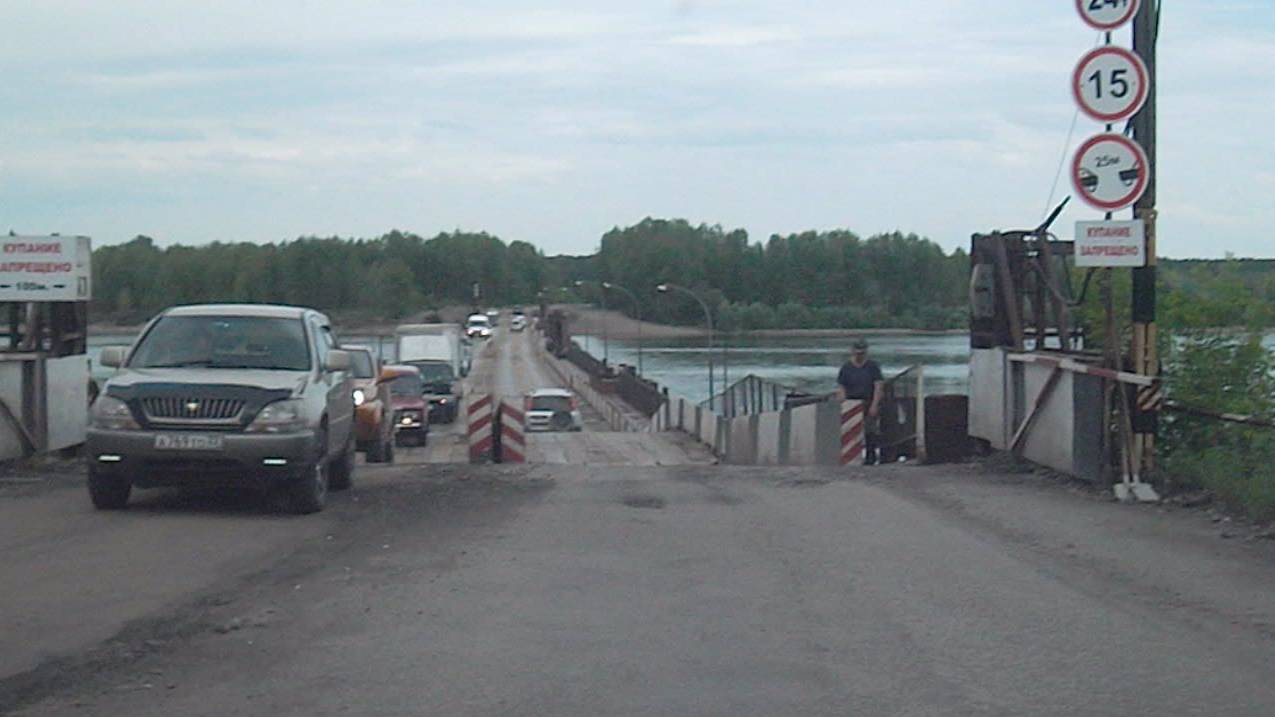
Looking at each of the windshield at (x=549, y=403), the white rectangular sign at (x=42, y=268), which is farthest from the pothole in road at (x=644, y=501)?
the windshield at (x=549, y=403)

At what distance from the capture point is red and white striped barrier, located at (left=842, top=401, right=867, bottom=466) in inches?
859

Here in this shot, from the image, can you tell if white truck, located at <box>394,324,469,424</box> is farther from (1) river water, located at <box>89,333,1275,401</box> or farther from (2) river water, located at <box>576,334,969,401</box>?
(2) river water, located at <box>576,334,969,401</box>

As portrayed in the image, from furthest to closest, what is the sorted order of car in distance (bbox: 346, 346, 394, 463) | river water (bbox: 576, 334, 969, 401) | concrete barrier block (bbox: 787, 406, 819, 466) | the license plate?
river water (bbox: 576, 334, 969, 401) < car in distance (bbox: 346, 346, 394, 463) < concrete barrier block (bbox: 787, 406, 819, 466) < the license plate

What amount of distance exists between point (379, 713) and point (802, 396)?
20046 millimetres

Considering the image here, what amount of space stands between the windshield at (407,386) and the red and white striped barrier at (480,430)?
49.3 ft

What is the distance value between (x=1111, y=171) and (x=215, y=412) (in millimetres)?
7964

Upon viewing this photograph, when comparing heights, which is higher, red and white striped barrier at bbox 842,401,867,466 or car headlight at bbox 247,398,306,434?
car headlight at bbox 247,398,306,434

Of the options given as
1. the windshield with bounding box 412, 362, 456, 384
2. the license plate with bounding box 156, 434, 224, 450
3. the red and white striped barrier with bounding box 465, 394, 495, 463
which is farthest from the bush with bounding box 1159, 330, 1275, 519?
the windshield with bounding box 412, 362, 456, 384

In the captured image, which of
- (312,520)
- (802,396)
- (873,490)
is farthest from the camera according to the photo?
(802,396)

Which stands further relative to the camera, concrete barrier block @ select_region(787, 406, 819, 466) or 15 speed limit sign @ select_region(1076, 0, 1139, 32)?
concrete barrier block @ select_region(787, 406, 819, 466)

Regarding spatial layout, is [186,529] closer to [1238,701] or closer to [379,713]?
[379,713]

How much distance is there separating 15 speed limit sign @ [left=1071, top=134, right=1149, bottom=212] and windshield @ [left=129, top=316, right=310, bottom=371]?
23.2 ft

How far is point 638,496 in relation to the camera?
48.6ft

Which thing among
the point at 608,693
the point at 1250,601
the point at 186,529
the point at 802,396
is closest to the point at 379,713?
the point at 608,693
